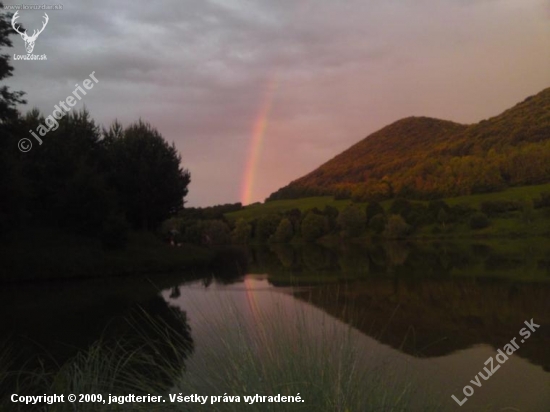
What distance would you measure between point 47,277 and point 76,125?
18.6 metres

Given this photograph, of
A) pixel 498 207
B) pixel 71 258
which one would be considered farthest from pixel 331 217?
pixel 71 258

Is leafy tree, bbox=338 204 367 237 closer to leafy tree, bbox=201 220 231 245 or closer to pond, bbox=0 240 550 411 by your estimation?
leafy tree, bbox=201 220 231 245

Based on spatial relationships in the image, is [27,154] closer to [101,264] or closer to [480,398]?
[101,264]

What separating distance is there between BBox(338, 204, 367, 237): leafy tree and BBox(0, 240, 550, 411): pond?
31.0 metres

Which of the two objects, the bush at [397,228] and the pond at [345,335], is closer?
the pond at [345,335]

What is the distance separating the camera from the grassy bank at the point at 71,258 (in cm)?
2506

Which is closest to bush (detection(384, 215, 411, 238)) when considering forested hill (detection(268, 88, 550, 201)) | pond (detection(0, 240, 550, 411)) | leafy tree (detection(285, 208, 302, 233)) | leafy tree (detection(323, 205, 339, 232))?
leafy tree (detection(323, 205, 339, 232))

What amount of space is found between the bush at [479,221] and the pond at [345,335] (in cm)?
2183

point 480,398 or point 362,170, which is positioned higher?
point 362,170

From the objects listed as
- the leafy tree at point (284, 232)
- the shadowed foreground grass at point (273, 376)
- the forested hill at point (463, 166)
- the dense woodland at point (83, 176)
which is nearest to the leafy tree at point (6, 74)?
the dense woodland at point (83, 176)

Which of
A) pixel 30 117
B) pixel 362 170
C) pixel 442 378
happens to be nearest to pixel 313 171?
pixel 362 170

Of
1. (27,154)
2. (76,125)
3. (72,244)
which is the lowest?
(72,244)

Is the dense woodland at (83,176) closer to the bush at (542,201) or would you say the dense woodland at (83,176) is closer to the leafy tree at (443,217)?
the leafy tree at (443,217)

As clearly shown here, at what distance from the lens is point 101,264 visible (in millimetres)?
27781
